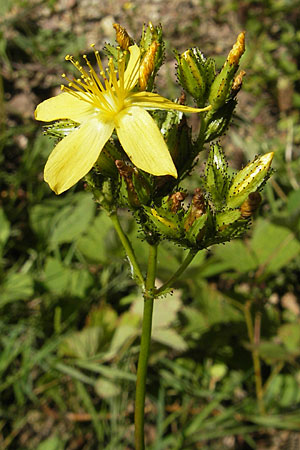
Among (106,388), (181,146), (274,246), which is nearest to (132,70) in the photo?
(181,146)

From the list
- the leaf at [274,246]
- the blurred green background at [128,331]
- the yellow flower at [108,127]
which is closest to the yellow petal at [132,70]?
the yellow flower at [108,127]

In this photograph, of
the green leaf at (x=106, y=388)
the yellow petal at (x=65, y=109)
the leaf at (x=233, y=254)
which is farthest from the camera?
the green leaf at (x=106, y=388)

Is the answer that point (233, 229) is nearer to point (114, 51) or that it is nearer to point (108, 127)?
point (108, 127)

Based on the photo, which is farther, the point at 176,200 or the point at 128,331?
the point at 128,331

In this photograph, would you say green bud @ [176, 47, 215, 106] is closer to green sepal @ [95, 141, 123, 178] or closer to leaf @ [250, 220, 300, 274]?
green sepal @ [95, 141, 123, 178]

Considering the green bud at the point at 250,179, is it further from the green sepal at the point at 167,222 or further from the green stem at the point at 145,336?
the green stem at the point at 145,336

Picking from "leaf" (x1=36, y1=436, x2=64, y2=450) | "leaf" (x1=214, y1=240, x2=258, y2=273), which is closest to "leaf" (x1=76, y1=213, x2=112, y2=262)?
"leaf" (x1=214, y1=240, x2=258, y2=273)
